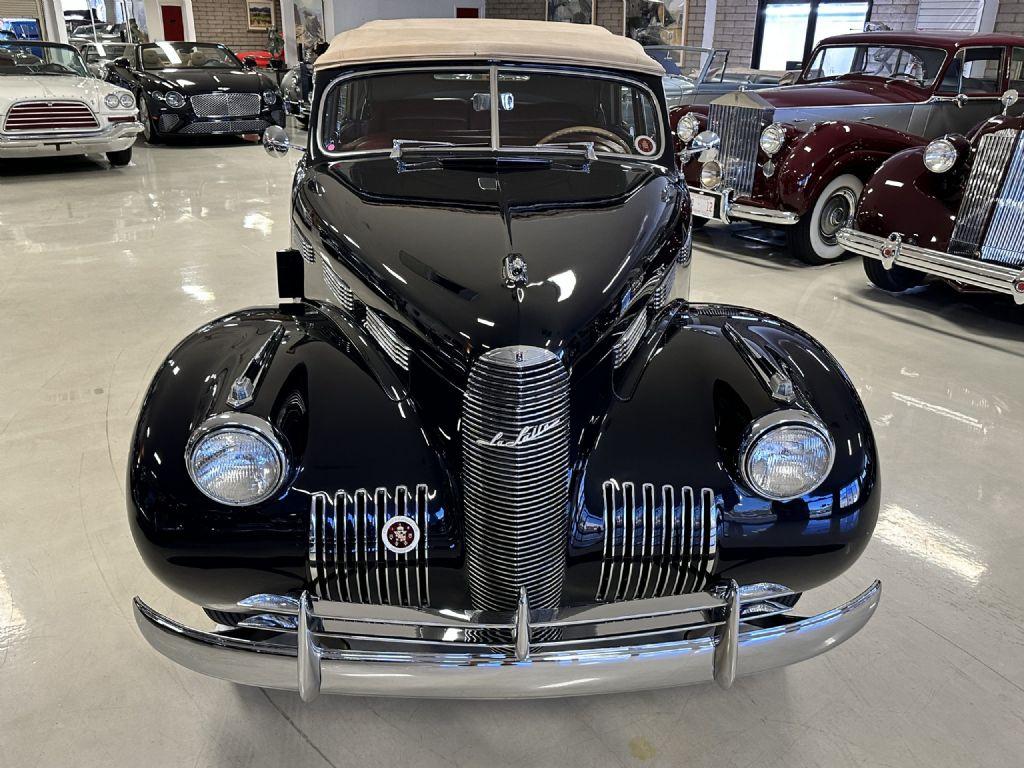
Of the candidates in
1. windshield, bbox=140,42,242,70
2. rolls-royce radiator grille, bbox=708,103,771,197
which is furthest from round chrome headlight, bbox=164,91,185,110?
rolls-royce radiator grille, bbox=708,103,771,197

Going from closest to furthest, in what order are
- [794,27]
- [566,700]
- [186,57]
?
1. [566,700]
2. [186,57]
3. [794,27]

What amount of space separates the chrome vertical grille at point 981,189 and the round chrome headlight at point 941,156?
124mm

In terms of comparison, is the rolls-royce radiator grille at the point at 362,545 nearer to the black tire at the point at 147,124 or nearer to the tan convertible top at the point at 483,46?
the tan convertible top at the point at 483,46

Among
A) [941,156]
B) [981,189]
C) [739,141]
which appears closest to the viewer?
[981,189]

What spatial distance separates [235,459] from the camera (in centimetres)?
159

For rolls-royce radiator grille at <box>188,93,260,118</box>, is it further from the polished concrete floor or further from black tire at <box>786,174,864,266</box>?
black tire at <box>786,174,864,266</box>

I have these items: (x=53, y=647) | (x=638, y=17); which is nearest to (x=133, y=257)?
(x=53, y=647)

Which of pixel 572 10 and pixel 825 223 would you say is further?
pixel 572 10

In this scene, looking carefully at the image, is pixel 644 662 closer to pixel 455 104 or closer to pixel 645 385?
pixel 645 385

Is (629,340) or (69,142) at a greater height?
(629,340)

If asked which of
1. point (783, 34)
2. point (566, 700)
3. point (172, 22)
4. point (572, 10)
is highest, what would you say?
point (572, 10)

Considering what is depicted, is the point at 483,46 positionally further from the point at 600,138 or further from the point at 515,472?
the point at 515,472

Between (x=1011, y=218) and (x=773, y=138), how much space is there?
1816 millimetres

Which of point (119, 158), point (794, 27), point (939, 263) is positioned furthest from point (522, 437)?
point (794, 27)
